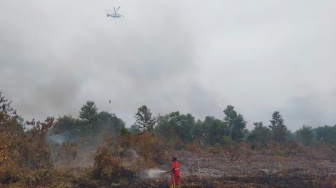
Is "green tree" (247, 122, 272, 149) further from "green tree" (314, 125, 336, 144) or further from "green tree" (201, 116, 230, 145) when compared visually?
"green tree" (314, 125, 336, 144)

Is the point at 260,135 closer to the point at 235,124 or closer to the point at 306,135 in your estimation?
the point at 235,124

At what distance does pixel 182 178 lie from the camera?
68.0 feet

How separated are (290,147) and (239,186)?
30.7 m

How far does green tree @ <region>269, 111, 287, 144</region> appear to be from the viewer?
60.7 metres

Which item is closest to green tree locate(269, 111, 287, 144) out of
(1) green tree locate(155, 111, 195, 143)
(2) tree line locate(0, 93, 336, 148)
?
(2) tree line locate(0, 93, 336, 148)

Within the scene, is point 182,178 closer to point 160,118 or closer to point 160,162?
point 160,162

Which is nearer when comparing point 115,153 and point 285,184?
point 285,184

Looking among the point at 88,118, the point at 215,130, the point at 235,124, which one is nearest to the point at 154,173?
the point at 88,118

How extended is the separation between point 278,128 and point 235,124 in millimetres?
8120

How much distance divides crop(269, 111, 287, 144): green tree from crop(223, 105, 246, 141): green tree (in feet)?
19.1

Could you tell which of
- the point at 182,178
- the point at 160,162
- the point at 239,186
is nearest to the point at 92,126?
the point at 160,162

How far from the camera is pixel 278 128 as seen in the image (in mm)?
64125

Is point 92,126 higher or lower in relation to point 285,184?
higher

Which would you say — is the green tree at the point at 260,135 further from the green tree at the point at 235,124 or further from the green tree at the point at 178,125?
the green tree at the point at 178,125
